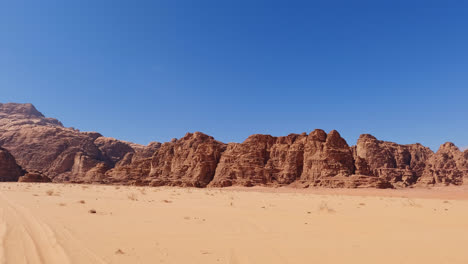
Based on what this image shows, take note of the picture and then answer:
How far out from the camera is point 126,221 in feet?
25.7

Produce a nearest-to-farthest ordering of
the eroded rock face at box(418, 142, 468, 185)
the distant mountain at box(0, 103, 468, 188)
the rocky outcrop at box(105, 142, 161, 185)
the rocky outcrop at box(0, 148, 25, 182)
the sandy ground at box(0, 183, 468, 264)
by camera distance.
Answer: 1. the sandy ground at box(0, 183, 468, 264)
2. the distant mountain at box(0, 103, 468, 188)
3. the rocky outcrop at box(0, 148, 25, 182)
4. the rocky outcrop at box(105, 142, 161, 185)
5. the eroded rock face at box(418, 142, 468, 185)

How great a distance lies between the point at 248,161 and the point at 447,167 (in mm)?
78517

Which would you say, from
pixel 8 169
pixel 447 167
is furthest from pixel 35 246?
pixel 447 167

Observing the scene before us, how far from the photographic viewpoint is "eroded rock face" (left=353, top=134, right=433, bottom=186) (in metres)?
96.5

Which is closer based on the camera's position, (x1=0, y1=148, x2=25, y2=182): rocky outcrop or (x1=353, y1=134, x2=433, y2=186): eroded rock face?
(x1=0, y1=148, x2=25, y2=182): rocky outcrop

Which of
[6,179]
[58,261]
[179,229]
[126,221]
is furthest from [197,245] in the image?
[6,179]

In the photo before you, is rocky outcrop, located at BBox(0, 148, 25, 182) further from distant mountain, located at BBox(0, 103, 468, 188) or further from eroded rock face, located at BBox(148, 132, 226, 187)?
eroded rock face, located at BBox(148, 132, 226, 187)

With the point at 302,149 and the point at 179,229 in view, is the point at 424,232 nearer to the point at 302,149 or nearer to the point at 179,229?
the point at 179,229

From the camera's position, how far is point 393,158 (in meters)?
109

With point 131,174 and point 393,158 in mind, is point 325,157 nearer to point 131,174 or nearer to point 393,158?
point 131,174

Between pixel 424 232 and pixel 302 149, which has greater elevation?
pixel 302 149

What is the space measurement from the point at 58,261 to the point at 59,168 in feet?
362

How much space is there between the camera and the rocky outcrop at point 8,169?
67.2 m

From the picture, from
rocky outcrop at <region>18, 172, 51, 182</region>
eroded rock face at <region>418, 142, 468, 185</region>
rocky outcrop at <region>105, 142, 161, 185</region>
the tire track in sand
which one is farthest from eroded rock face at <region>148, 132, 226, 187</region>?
eroded rock face at <region>418, 142, 468, 185</region>
